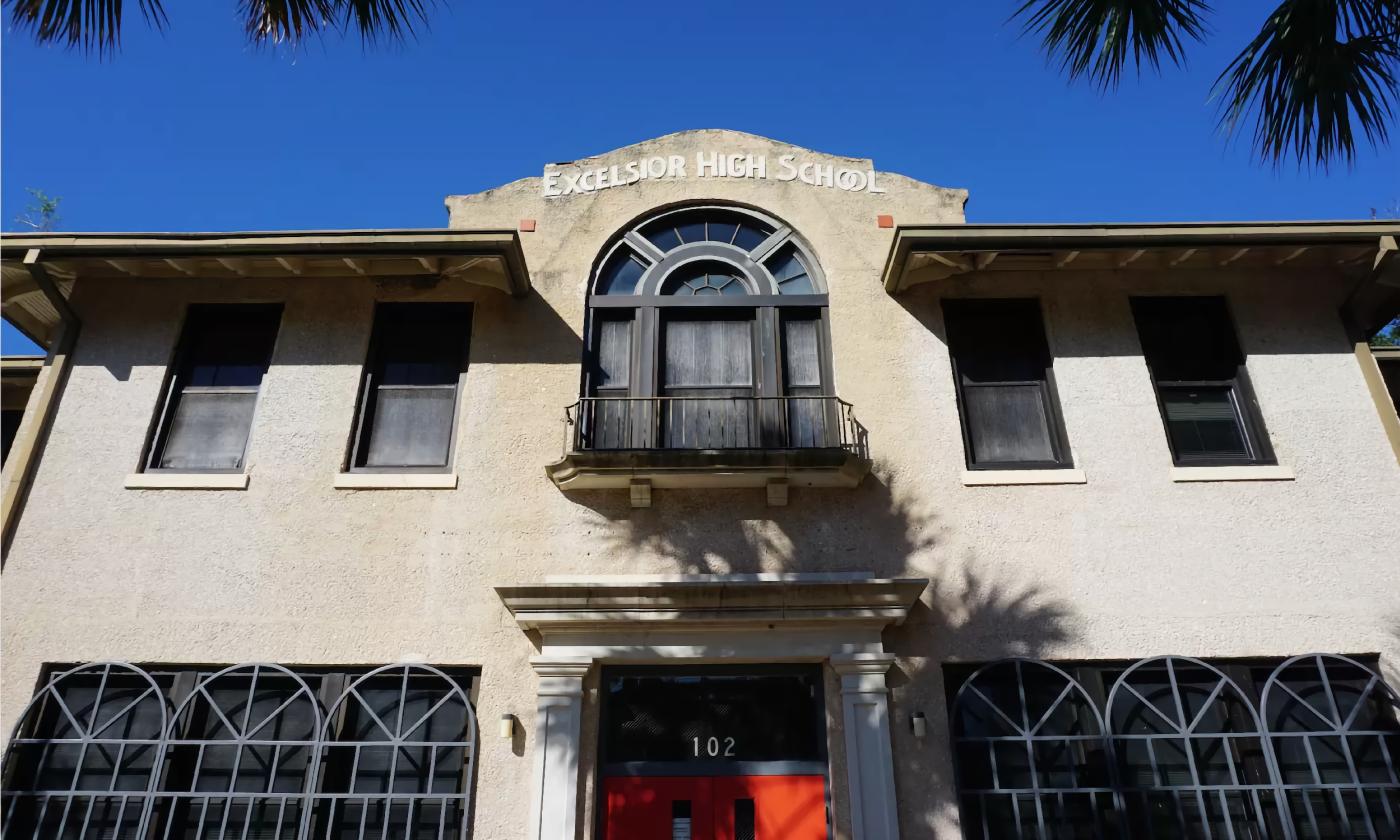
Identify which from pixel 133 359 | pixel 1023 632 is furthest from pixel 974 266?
pixel 133 359

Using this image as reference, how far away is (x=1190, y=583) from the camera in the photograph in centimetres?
727

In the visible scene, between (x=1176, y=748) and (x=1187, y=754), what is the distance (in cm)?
12

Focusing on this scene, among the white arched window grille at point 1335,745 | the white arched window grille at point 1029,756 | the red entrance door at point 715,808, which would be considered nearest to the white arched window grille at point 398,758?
the red entrance door at point 715,808

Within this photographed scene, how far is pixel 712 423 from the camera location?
26.5 feet

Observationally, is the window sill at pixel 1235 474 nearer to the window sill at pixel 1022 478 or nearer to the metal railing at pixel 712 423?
the window sill at pixel 1022 478

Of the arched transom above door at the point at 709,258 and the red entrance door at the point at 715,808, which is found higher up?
the arched transom above door at the point at 709,258

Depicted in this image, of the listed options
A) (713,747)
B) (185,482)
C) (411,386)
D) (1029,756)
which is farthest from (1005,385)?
(185,482)

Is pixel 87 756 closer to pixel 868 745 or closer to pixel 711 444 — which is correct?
pixel 711 444

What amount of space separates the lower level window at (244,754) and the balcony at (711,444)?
215 cm

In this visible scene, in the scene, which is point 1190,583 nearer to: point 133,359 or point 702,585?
point 702,585

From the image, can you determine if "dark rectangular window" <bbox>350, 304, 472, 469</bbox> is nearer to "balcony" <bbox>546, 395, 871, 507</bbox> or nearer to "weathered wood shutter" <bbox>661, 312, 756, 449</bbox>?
"balcony" <bbox>546, 395, 871, 507</bbox>

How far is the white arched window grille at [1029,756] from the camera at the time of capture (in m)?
6.63

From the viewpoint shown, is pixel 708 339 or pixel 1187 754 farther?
pixel 708 339

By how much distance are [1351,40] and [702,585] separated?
6.18 m
